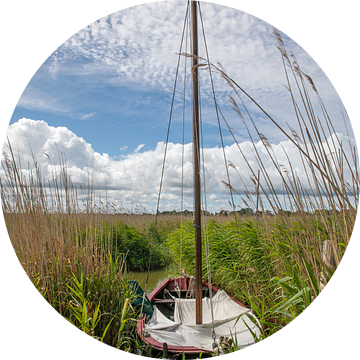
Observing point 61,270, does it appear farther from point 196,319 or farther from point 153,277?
point 153,277

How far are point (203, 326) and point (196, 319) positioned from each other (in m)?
0.16

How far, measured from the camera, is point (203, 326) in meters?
3.15

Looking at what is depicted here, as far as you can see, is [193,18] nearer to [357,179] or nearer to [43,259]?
[357,179]

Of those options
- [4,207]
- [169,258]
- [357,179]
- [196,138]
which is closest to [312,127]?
[357,179]

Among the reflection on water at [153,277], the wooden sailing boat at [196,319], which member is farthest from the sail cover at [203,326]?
the reflection on water at [153,277]

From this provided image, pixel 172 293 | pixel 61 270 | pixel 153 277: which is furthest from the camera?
pixel 153 277

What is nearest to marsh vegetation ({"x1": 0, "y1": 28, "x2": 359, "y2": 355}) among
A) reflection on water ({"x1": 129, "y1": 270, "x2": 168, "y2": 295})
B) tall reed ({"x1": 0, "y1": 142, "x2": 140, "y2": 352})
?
tall reed ({"x1": 0, "y1": 142, "x2": 140, "y2": 352})

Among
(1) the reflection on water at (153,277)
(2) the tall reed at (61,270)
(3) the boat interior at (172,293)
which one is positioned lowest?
(1) the reflection on water at (153,277)

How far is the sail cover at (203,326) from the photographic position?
2771 mm

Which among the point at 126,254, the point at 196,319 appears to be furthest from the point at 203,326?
the point at 126,254

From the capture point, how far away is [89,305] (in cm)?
249

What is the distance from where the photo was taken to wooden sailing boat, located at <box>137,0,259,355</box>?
104 inches

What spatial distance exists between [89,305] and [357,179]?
269cm

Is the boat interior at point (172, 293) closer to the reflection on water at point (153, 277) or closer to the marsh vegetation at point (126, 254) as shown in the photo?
the marsh vegetation at point (126, 254)
